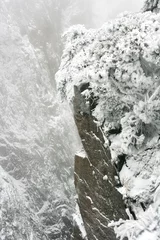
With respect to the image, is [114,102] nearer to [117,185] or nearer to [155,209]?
[117,185]

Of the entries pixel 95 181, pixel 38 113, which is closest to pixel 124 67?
pixel 95 181

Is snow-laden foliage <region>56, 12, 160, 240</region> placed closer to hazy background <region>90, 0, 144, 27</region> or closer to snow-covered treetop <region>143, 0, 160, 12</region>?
snow-covered treetop <region>143, 0, 160, 12</region>

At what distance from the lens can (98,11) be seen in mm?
76438

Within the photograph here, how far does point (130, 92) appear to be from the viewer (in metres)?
9.69

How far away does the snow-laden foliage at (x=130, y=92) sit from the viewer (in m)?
9.03

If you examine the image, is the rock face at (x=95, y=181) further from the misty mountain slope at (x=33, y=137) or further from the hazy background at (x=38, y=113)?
the hazy background at (x=38, y=113)

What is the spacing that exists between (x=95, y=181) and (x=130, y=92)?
11.7 ft

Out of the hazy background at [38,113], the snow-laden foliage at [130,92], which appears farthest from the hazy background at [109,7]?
the snow-laden foliage at [130,92]

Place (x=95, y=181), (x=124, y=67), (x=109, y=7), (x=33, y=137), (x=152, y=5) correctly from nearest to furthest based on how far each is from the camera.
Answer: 1. (x=124, y=67)
2. (x=152, y=5)
3. (x=95, y=181)
4. (x=33, y=137)
5. (x=109, y=7)

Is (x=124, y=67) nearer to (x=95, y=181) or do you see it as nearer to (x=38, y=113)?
(x=95, y=181)

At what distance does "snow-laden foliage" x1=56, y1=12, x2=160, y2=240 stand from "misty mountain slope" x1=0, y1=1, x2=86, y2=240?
4708 centimetres

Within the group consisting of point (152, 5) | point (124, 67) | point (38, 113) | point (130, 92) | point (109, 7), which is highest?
point (109, 7)

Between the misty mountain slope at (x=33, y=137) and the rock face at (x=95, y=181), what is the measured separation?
4447 cm

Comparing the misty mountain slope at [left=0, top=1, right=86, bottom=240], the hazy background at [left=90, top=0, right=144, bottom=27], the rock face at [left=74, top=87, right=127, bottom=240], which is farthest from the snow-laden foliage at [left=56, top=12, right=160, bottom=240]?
the hazy background at [left=90, top=0, right=144, bottom=27]
